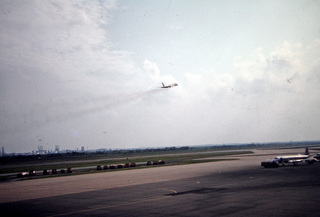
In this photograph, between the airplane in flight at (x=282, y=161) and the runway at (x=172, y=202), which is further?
the airplane in flight at (x=282, y=161)

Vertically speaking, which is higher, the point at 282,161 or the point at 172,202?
the point at 172,202

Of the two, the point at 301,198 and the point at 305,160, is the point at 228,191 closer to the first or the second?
the point at 301,198

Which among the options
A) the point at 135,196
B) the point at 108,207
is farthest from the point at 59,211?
the point at 135,196

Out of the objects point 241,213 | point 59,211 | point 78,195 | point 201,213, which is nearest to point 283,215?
point 241,213

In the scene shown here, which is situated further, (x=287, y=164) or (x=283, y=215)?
(x=287, y=164)

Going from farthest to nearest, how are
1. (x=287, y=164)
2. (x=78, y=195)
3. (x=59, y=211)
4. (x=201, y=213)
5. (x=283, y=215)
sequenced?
(x=287, y=164), (x=78, y=195), (x=59, y=211), (x=201, y=213), (x=283, y=215)

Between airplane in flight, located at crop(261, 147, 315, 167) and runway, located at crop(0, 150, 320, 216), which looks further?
airplane in flight, located at crop(261, 147, 315, 167)

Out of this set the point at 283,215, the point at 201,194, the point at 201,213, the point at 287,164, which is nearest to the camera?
the point at 283,215

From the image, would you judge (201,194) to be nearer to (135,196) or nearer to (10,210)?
(135,196)

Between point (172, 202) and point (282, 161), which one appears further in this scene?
point (282, 161)
